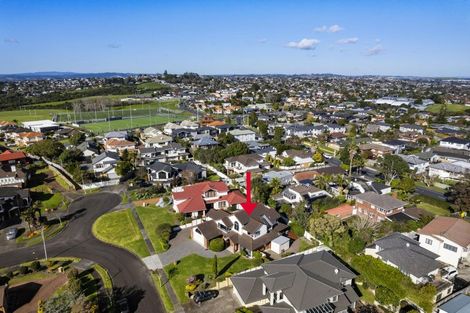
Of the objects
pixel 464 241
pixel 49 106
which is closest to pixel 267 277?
pixel 464 241

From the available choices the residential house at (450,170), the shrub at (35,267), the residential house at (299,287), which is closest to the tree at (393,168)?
the residential house at (450,170)

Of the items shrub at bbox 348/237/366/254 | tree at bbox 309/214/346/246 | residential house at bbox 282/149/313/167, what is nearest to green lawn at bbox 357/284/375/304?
shrub at bbox 348/237/366/254

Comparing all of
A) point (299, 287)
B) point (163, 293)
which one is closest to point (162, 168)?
point (163, 293)

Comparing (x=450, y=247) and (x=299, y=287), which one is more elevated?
(x=299, y=287)

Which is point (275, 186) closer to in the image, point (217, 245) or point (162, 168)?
point (217, 245)

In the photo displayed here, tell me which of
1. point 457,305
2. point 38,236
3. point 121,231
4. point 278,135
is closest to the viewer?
point 457,305

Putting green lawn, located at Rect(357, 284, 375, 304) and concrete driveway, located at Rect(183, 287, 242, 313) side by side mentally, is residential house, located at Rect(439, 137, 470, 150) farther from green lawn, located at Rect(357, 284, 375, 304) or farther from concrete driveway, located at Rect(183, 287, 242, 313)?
concrete driveway, located at Rect(183, 287, 242, 313)

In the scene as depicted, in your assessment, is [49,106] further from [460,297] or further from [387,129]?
[460,297]
